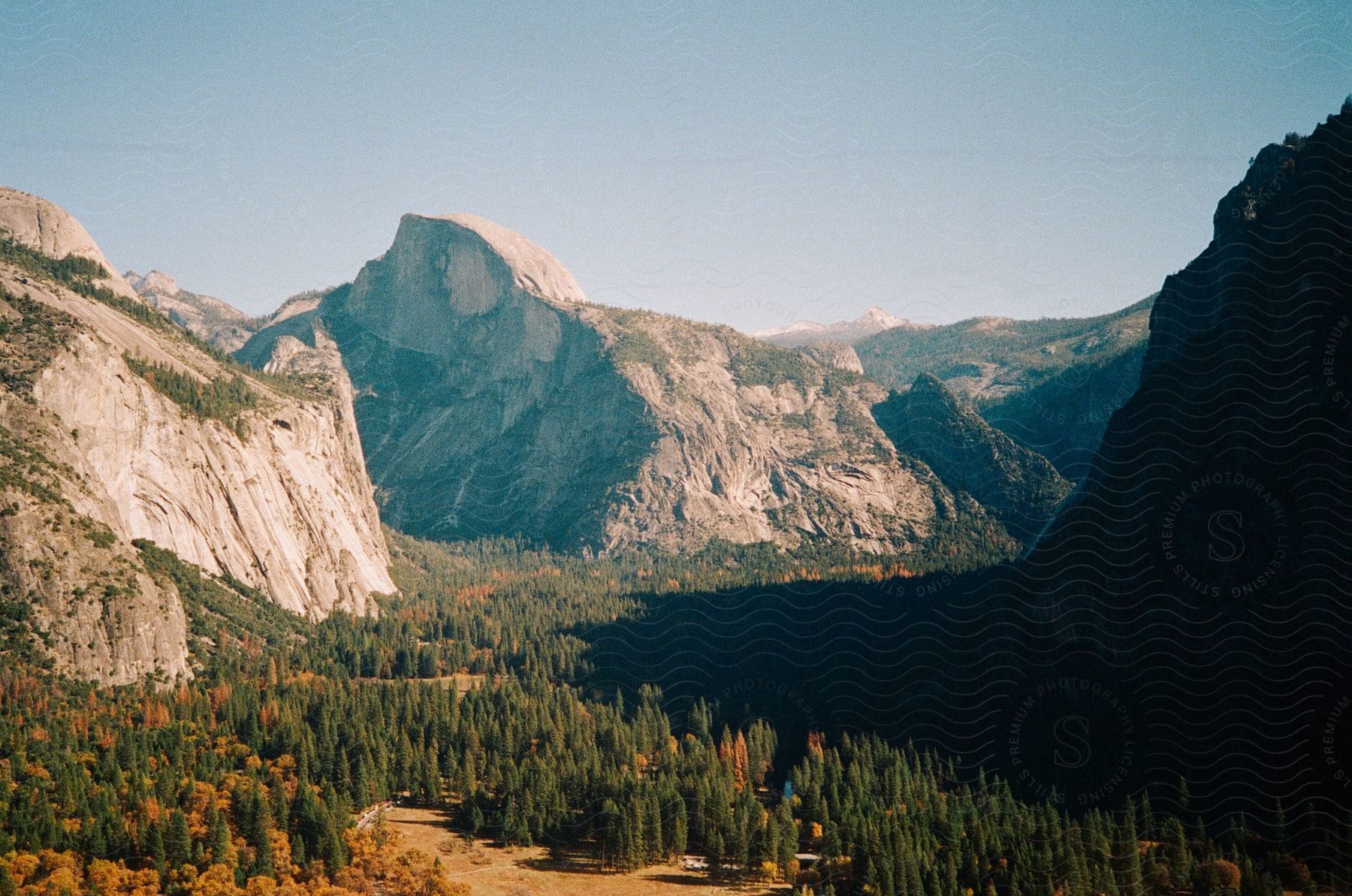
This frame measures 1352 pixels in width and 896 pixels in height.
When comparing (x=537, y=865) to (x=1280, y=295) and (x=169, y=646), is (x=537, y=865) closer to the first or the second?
(x=169, y=646)

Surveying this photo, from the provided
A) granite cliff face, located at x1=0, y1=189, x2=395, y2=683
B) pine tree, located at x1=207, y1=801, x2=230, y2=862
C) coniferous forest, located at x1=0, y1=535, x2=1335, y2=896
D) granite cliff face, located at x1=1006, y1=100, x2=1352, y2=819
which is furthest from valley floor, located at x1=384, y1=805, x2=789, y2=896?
Answer: granite cliff face, located at x1=1006, y1=100, x2=1352, y2=819

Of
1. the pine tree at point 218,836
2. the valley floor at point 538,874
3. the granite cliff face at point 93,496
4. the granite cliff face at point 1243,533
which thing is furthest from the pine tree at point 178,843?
the granite cliff face at point 1243,533

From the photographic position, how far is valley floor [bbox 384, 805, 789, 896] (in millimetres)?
109188

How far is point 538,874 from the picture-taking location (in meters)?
113

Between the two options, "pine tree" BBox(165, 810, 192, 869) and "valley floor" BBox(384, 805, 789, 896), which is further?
"valley floor" BBox(384, 805, 789, 896)

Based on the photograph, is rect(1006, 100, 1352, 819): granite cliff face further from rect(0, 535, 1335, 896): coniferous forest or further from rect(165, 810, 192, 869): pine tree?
rect(165, 810, 192, 869): pine tree

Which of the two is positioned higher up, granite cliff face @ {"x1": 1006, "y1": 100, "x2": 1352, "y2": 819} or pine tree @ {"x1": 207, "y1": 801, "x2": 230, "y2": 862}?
granite cliff face @ {"x1": 1006, "y1": 100, "x2": 1352, "y2": 819}

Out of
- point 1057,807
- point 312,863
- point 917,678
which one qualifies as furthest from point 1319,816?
point 312,863

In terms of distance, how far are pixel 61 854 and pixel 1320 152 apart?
177 meters

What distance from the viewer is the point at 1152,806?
444 ft

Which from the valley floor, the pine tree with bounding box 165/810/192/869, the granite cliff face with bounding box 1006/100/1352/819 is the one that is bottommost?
the valley floor

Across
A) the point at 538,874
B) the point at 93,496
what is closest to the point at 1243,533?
the point at 538,874

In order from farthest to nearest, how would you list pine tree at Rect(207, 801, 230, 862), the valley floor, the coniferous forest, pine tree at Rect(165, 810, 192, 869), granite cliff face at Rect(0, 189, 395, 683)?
granite cliff face at Rect(0, 189, 395, 683) < the valley floor < pine tree at Rect(207, 801, 230, 862) < the coniferous forest < pine tree at Rect(165, 810, 192, 869)

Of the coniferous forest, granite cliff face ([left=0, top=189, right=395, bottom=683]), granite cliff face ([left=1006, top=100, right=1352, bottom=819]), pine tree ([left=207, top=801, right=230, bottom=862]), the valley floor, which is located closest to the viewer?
the coniferous forest
